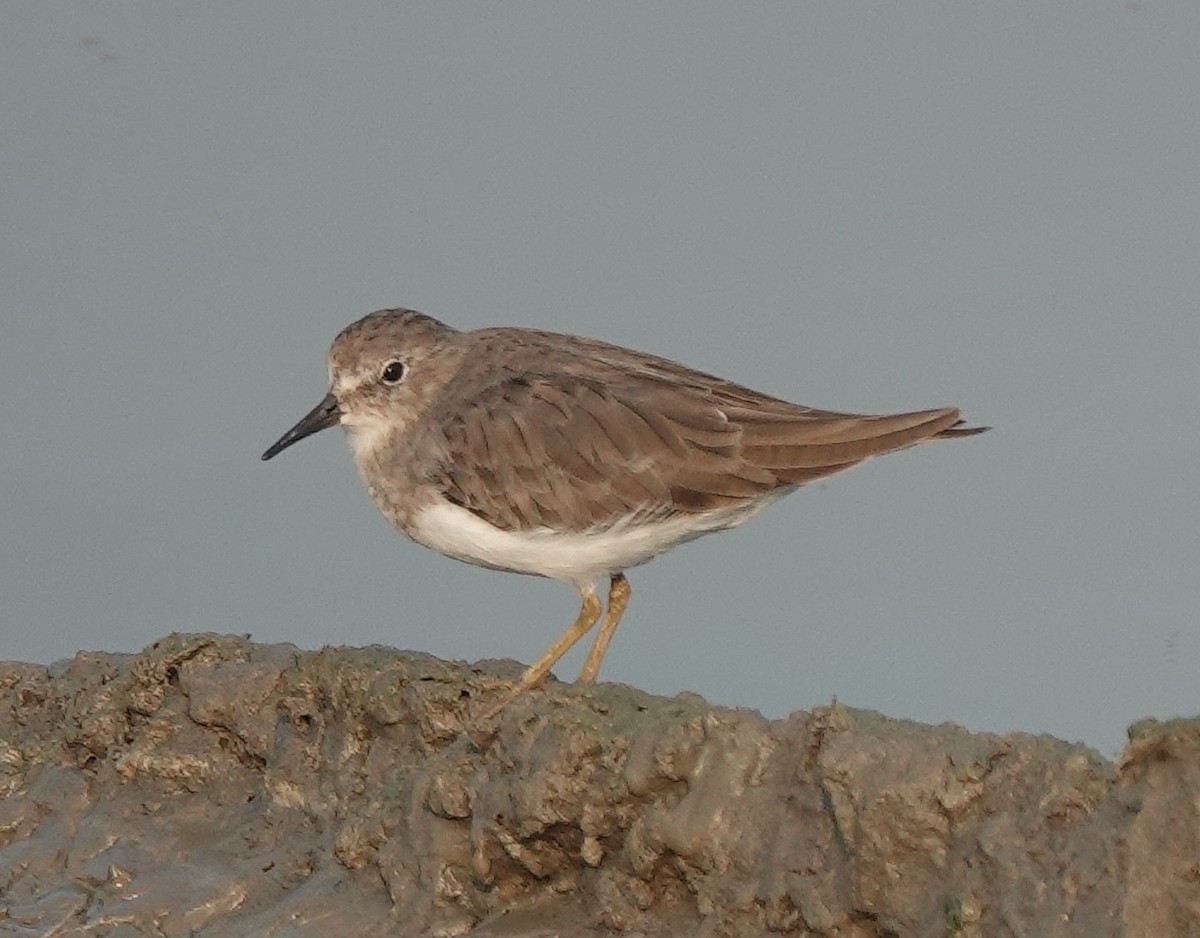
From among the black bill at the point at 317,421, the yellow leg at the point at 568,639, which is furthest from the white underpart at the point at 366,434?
the yellow leg at the point at 568,639

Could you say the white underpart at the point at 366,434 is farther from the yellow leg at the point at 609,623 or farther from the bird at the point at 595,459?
the yellow leg at the point at 609,623

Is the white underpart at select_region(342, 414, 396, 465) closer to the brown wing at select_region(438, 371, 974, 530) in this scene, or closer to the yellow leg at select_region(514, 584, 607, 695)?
the brown wing at select_region(438, 371, 974, 530)

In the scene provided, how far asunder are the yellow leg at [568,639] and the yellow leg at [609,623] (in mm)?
115

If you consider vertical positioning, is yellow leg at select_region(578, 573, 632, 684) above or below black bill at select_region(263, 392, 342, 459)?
below

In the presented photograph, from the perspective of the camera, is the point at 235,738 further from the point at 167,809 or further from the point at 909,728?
the point at 909,728

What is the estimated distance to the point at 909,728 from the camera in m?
5.76

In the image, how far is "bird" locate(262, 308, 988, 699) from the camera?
8172mm

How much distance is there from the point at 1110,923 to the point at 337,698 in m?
3.32

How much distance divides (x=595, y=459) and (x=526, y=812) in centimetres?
229

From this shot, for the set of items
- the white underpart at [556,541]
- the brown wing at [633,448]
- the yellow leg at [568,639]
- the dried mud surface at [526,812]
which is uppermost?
the brown wing at [633,448]

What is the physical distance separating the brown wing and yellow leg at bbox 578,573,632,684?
650 mm

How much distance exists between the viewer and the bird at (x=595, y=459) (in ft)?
26.8

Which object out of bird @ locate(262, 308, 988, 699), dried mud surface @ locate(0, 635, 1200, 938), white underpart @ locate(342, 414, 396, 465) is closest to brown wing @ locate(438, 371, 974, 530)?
bird @ locate(262, 308, 988, 699)

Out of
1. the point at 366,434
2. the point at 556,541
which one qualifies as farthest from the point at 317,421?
the point at 556,541
